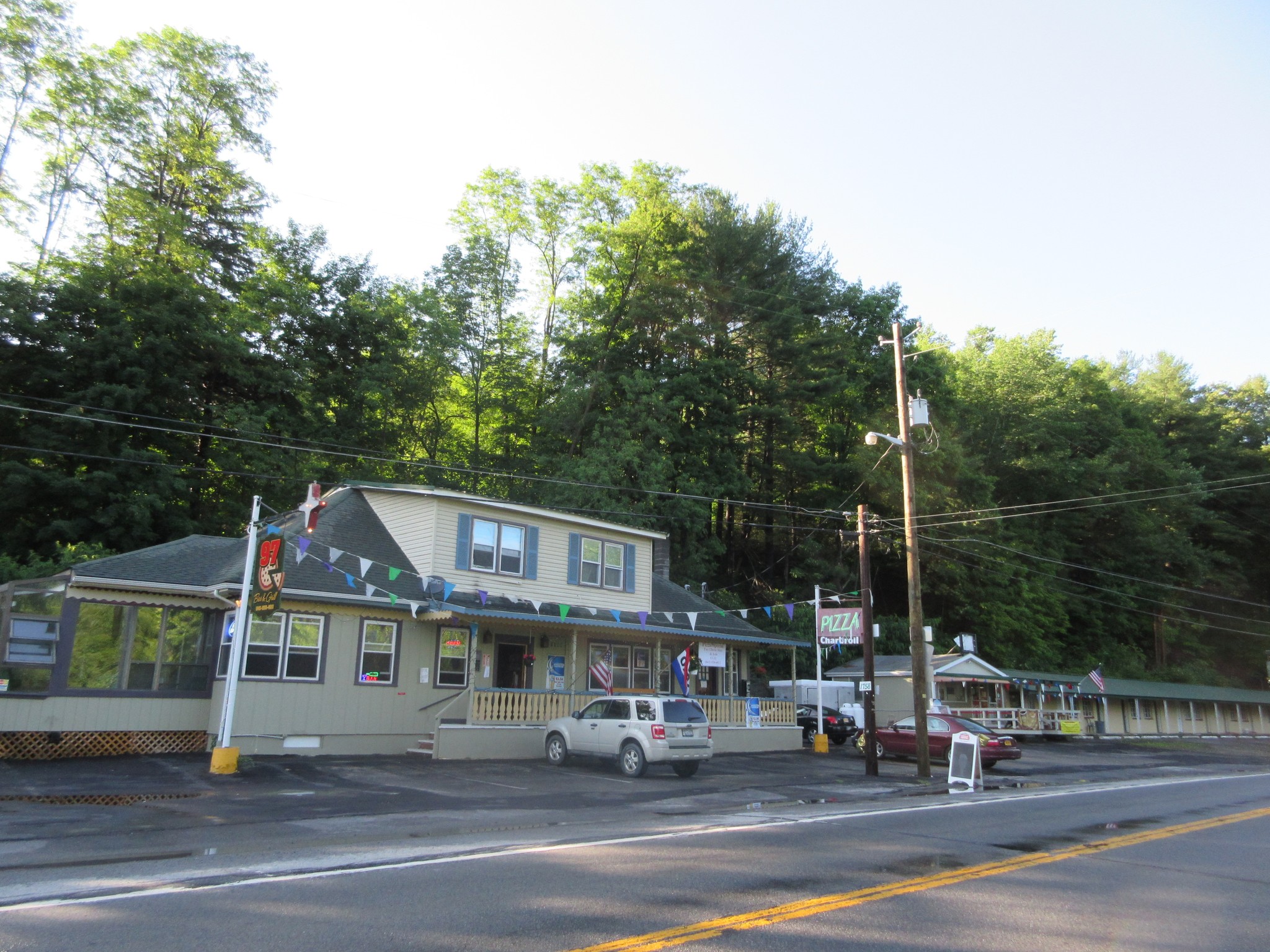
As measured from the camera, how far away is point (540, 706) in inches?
882

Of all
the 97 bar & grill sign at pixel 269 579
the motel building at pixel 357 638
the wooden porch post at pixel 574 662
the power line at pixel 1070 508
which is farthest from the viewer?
the power line at pixel 1070 508

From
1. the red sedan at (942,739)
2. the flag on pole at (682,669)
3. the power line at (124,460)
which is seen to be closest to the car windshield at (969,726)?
the red sedan at (942,739)

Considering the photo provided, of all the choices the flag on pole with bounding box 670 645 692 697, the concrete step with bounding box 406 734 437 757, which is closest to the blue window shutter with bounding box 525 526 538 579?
the concrete step with bounding box 406 734 437 757

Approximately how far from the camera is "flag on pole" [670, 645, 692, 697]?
27844 millimetres

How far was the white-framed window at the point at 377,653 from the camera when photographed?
20.8 metres

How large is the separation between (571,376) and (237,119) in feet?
59.1

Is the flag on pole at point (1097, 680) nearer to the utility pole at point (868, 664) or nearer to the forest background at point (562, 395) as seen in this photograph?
the forest background at point (562, 395)

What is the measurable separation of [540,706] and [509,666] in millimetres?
A: 2199

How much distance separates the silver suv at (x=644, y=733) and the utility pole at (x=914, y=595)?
4.81 meters

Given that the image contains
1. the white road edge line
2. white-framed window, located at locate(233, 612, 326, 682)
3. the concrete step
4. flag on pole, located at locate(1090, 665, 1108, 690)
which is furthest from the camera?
flag on pole, located at locate(1090, 665, 1108, 690)

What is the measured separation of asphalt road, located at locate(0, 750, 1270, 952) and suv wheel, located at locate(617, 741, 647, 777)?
228 inches

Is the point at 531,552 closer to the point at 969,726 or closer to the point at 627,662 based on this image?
the point at 627,662

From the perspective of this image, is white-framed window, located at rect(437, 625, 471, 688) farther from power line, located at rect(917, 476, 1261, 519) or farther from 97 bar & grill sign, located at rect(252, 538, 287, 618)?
power line, located at rect(917, 476, 1261, 519)

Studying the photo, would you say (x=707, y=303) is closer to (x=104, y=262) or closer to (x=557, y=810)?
(x=104, y=262)
